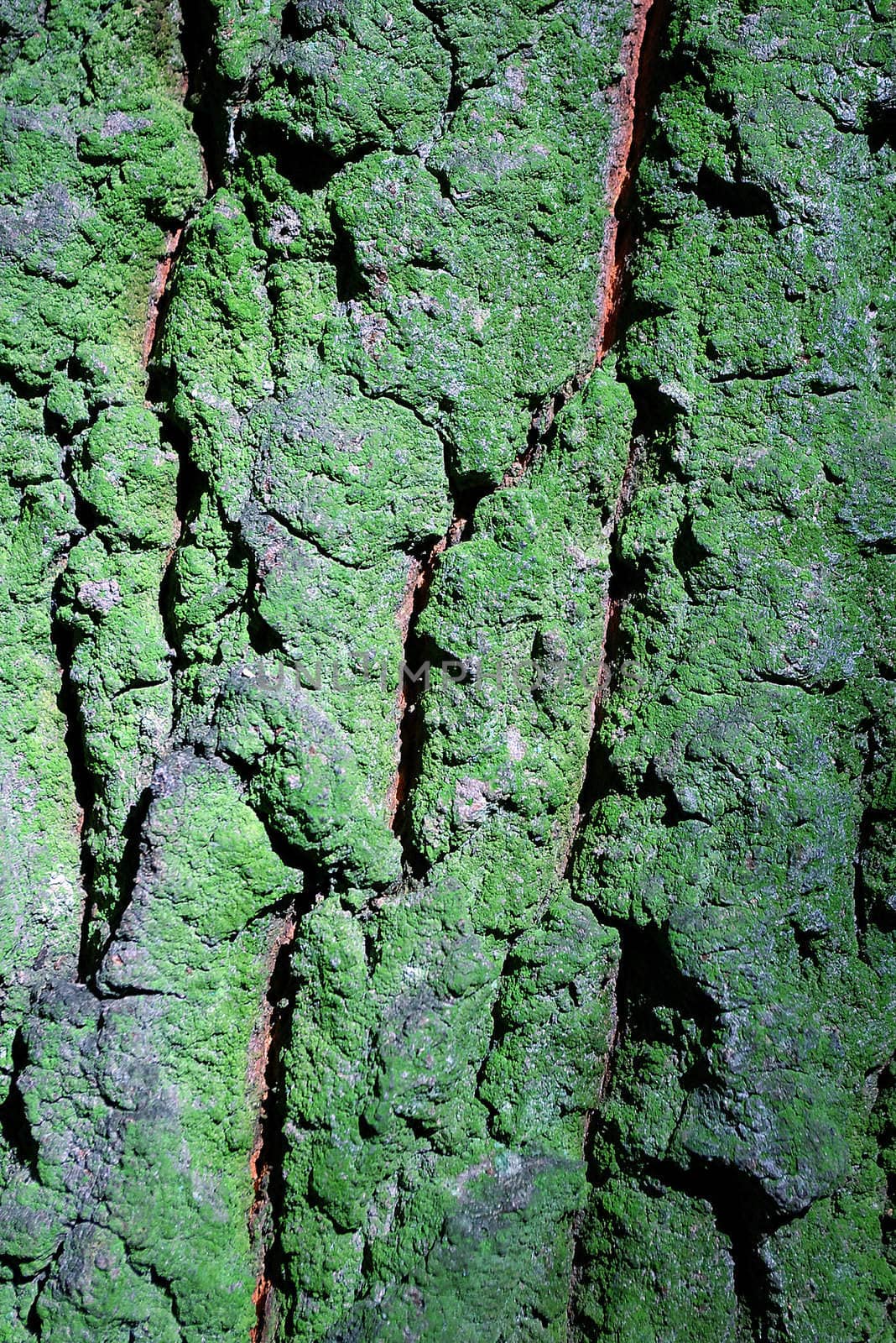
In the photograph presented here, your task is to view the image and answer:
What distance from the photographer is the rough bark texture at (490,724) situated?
1.27m

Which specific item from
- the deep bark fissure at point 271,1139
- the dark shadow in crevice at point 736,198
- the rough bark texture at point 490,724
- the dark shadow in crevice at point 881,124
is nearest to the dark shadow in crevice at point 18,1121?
the rough bark texture at point 490,724

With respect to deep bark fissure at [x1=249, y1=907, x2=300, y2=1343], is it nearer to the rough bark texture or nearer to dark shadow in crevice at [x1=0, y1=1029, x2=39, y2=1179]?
the rough bark texture

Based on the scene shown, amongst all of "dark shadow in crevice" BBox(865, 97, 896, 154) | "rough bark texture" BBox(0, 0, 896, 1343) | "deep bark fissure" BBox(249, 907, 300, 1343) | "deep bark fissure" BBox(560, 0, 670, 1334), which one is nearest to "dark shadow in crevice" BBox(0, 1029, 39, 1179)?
"rough bark texture" BBox(0, 0, 896, 1343)

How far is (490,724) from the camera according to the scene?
1.34 meters

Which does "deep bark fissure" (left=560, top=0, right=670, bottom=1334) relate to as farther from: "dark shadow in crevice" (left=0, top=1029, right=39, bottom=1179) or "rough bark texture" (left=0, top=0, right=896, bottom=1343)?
"dark shadow in crevice" (left=0, top=1029, right=39, bottom=1179)

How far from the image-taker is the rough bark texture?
4.17 feet

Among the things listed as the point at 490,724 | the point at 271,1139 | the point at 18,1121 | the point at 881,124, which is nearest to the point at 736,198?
the point at 881,124

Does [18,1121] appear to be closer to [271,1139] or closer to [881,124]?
[271,1139]

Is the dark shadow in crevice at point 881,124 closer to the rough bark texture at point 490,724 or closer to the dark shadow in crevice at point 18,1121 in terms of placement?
the rough bark texture at point 490,724

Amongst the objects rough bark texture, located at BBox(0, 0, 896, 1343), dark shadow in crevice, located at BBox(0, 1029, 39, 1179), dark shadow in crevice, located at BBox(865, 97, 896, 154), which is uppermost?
dark shadow in crevice, located at BBox(865, 97, 896, 154)

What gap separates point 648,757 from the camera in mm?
1313

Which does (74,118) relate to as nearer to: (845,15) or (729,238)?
(729,238)

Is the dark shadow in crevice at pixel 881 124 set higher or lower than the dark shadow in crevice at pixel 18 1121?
higher

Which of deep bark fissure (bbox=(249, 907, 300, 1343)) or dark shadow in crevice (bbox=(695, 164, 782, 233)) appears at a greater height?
dark shadow in crevice (bbox=(695, 164, 782, 233))
